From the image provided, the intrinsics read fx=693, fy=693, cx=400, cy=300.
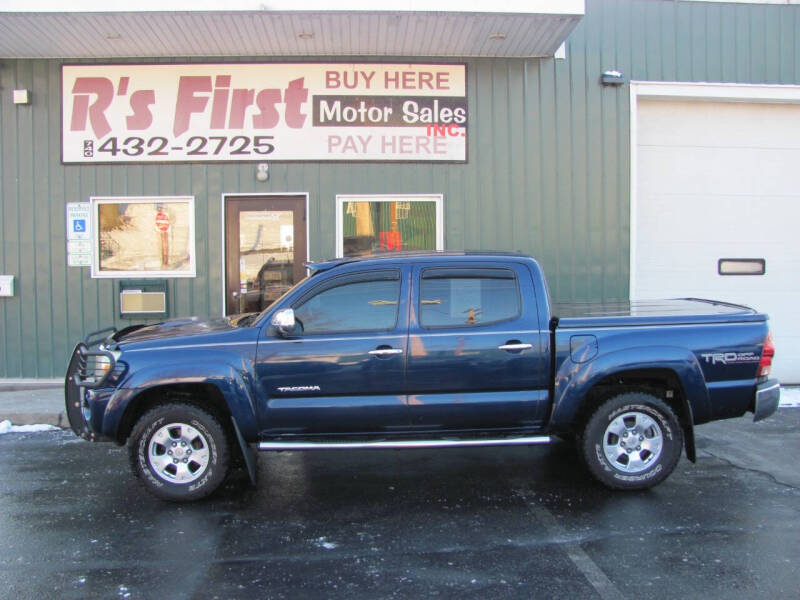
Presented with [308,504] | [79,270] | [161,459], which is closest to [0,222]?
[79,270]

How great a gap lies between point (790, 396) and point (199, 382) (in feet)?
25.7

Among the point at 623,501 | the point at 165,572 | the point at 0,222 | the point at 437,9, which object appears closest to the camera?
the point at 165,572

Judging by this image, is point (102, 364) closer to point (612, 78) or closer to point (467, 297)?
point (467, 297)

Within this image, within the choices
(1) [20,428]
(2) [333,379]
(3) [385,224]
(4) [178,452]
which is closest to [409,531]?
(2) [333,379]

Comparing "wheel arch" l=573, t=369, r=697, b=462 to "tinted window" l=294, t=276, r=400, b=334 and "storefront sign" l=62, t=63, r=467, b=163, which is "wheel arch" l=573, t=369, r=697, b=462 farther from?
"storefront sign" l=62, t=63, r=467, b=163

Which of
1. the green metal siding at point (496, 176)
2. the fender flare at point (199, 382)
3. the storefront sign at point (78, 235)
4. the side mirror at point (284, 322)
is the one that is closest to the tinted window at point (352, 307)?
the side mirror at point (284, 322)

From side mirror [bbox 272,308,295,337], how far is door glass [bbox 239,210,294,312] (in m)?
4.60

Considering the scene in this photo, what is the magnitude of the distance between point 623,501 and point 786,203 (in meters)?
7.16

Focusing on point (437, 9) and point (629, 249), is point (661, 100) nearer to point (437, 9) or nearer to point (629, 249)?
point (629, 249)

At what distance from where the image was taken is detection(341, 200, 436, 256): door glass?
31.6ft

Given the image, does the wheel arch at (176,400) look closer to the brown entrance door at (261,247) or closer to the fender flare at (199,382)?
the fender flare at (199,382)

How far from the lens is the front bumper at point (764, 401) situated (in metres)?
5.24

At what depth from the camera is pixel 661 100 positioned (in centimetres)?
996

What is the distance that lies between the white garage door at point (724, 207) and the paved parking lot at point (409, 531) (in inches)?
169
